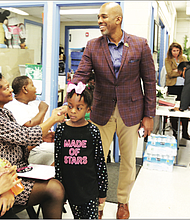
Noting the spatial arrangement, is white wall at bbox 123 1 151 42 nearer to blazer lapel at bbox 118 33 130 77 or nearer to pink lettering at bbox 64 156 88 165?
blazer lapel at bbox 118 33 130 77

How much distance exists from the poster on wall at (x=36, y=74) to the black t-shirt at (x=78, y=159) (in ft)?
9.01

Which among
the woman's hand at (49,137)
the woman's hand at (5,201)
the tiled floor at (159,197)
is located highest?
the woman's hand at (49,137)

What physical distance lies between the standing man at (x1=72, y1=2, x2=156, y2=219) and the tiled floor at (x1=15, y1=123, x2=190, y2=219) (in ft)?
1.32

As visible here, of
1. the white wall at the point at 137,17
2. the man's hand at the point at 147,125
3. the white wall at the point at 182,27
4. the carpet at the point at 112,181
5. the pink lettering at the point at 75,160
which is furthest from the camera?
the white wall at the point at 182,27

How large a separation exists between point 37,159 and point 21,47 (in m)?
2.58

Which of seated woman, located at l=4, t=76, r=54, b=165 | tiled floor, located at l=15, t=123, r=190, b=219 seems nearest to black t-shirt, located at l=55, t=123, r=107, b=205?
seated woman, located at l=4, t=76, r=54, b=165

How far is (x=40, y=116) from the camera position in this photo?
2.45 meters

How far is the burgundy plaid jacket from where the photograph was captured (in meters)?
2.21

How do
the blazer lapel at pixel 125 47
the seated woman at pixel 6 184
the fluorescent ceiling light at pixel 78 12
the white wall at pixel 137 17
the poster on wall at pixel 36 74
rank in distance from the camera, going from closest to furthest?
the seated woman at pixel 6 184
the blazer lapel at pixel 125 47
the white wall at pixel 137 17
the poster on wall at pixel 36 74
the fluorescent ceiling light at pixel 78 12

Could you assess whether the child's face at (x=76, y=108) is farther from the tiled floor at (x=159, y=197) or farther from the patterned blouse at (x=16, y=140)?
the tiled floor at (x=159, y=197)

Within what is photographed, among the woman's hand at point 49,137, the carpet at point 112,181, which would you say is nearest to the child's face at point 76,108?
the woman's hand at point 49,137

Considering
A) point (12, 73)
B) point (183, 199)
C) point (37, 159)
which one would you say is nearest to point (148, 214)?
point (183, 199)

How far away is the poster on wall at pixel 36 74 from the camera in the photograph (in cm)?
443

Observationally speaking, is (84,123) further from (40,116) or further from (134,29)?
(134,29)
